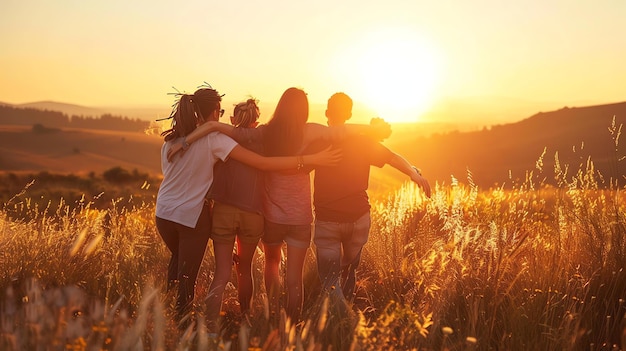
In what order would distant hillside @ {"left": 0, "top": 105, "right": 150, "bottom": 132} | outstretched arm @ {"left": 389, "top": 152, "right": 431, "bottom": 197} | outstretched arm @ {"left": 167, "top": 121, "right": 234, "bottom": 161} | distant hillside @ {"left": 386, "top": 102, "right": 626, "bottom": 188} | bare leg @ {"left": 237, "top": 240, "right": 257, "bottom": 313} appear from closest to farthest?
outstretched arm @ {"left": 167, "top": 121, "right": 234, "bottom": 161}, bare leg @ {"left": 237, "top": 240, "right": 257, "bottom": 313}, outstretched arm @ {"left": 389, "top": 152, "right": 431, "bottom": 197}, distant hillside @ {"left": 386, "top": 102, "right": 626, "bottom": 188}, distant hillside @ {"left": 0, "top": 105, "right": 150, "bottom": 132}

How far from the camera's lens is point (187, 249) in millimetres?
5223

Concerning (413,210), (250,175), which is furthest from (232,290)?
(413,210)

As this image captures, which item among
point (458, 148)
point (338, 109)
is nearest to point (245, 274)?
point (338, 109)

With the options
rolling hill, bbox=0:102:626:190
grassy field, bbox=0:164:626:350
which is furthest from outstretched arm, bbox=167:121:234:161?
rolling hill, bbox=0:102:626:190

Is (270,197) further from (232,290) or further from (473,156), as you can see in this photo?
(473,156)

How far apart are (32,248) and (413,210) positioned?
5.28 meters

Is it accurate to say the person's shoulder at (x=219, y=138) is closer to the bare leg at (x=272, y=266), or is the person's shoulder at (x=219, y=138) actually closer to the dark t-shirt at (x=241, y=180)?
the dark t-shirt at (x=241, y=180)

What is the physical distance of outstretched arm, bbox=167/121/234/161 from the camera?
5.07m

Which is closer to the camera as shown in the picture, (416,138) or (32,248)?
(32,248)

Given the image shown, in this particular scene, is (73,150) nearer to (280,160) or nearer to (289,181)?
(289,181)

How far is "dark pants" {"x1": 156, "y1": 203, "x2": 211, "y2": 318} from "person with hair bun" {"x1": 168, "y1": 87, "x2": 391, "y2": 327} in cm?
49

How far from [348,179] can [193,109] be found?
1.42m

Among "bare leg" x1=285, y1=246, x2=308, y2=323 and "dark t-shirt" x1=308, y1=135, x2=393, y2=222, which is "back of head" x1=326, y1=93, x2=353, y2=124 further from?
"bare leg" x1=285, y1=246, x2=308, y2=323

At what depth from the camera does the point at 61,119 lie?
139 metres
